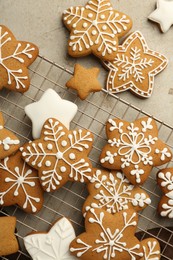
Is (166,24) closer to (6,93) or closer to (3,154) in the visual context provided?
(6,93)

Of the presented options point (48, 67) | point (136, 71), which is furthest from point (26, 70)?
point (136, 71)

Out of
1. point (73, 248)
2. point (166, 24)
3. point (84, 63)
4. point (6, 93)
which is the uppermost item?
point (166, 24)

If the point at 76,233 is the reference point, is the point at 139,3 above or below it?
above

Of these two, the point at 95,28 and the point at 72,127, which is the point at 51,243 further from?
the point at 95,28

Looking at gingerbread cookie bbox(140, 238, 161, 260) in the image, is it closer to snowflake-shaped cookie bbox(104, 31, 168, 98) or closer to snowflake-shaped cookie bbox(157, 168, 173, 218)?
snowflake-shaped cookie bbox(157, 168, 173, 218)

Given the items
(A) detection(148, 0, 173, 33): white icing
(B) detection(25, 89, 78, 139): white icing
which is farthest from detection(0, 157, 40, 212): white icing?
(A) detection(148, 0, 173, 33): white icing

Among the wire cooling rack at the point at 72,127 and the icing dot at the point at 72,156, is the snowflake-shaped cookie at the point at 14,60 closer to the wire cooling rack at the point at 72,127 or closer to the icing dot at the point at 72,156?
the wire cooling rack at the point at 72,127

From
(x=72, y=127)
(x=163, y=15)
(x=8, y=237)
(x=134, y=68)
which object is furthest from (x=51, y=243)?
(x=163, y=15)
